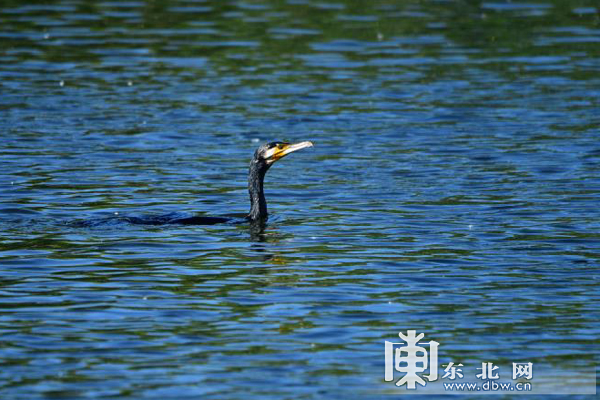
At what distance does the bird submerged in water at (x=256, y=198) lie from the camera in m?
18.7

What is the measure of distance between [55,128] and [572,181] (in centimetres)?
1001

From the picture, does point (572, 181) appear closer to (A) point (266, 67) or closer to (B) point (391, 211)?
(B) point (391, 211)

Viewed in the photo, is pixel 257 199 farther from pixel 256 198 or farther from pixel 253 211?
pixel 253 211

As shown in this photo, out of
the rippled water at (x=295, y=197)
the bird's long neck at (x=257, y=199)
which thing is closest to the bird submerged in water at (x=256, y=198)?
the bird's long neck at (x=257, y=199)

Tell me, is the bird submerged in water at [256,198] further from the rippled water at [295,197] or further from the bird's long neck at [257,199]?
the rippled water at [295,197]

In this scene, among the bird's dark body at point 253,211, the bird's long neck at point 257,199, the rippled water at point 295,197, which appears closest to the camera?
the rippled water at point 295,197

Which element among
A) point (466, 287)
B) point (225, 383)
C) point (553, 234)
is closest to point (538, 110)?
point (553, 234)

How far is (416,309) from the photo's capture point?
14.0 m

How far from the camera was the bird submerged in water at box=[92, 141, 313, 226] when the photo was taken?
61.5 ft

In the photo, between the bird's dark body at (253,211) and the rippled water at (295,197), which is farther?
the bird's dark body at (253,211)

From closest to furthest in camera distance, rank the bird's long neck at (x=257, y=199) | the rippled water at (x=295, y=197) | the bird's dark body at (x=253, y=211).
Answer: the rippled water at (x=295, y=197)
the bird's dark body at (x=253, y=211)
the bird's long neck at (x=257, y=199)

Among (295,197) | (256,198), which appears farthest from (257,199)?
(295,197)

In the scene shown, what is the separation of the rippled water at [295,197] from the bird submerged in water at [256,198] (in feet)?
0.95

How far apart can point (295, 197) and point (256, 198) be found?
1886mm
